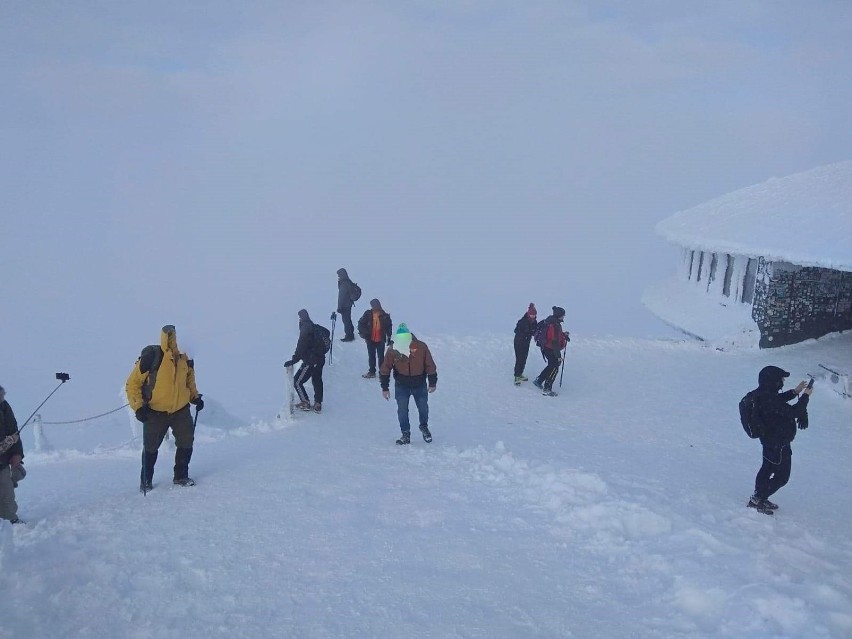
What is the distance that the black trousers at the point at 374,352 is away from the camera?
12023 millimetres

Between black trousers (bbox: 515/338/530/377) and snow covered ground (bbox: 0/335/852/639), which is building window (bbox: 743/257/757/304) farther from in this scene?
black trousers (bbox: 515/338/530/377)

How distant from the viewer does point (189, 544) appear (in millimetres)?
5176

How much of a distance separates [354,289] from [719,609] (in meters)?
10.8

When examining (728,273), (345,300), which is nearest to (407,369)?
A: (345,300)

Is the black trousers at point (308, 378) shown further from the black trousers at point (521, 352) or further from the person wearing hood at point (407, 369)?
the black trousers at point (521, 352)

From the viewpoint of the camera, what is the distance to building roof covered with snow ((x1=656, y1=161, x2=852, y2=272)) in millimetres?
13367

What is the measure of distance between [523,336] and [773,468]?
6264 mm

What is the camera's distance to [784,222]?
15.3 metres

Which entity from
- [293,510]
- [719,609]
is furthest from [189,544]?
[719,609]

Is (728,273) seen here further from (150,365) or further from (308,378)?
(150,365)

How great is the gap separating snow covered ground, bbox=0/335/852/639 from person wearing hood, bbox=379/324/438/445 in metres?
0.71

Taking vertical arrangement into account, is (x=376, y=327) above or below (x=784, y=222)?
below

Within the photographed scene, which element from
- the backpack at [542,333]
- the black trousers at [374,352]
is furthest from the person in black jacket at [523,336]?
the black trousers at [374,352]

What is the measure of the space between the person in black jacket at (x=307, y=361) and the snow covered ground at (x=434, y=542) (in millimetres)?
631
